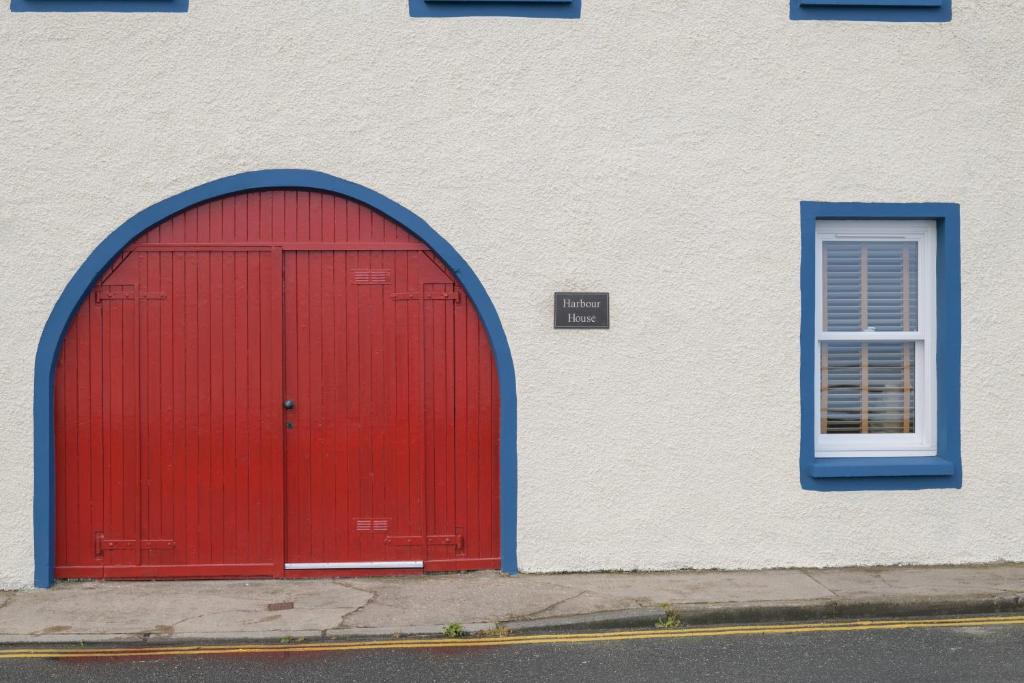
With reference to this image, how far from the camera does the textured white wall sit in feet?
25.6

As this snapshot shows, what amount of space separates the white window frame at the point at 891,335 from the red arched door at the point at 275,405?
2576 mm

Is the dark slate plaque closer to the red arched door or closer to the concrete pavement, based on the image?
the red arched door

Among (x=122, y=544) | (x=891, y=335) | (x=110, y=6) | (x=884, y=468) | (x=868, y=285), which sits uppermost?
(x=110, y=6)

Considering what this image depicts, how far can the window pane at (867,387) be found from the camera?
8.41 m

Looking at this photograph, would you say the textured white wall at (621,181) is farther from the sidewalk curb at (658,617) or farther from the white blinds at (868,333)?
the sidewalk curb at (658,617)

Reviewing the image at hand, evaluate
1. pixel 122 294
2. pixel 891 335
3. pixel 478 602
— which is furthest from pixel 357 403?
pixel 891 335

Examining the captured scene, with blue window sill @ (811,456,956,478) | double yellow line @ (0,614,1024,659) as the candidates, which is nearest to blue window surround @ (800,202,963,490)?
blue window sill @ (811,456,956,478)

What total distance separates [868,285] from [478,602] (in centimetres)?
390

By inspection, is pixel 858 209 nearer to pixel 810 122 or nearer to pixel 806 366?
pixel 810 122

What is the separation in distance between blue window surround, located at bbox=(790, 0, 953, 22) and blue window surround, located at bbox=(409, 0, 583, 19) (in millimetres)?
Answer: 1718

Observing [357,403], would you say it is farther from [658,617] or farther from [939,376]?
[939,376]

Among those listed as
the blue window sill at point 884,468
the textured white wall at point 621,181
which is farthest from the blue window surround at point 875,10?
the blue window sill at point 884,468

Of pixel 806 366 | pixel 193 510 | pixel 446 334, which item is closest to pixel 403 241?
pixel 446 334

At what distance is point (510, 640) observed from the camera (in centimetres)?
655
